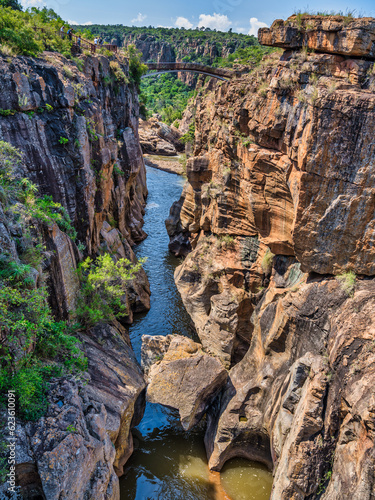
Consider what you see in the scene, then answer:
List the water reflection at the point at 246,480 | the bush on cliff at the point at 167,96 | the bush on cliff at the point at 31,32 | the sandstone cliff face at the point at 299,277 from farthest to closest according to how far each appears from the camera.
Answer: the bush on cliff at the point at 167,96 → the bush on cliff at the point at 31,32 → the water reflection at the point at 246,480 → the sandstone cliff face at the point at 299,277

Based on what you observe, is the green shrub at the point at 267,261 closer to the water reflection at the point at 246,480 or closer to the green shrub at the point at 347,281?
the green shrub at the point at 347,281

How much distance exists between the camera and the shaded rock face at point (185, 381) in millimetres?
14695

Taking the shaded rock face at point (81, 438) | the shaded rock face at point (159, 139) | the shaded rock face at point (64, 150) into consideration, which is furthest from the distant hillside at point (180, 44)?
the shaded rock face at point (81, 438)

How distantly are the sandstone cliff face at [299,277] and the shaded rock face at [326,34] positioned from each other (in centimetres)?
9

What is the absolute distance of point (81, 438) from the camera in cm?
964

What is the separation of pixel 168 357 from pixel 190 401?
83.1 inches

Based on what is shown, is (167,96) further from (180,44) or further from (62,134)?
(62,134)

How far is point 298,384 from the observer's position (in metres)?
12.0

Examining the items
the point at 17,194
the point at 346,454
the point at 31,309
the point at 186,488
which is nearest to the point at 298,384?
the point at 346,454

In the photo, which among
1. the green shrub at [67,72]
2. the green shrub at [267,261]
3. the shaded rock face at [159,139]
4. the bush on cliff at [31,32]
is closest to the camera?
the bush on cliff at [31,32]

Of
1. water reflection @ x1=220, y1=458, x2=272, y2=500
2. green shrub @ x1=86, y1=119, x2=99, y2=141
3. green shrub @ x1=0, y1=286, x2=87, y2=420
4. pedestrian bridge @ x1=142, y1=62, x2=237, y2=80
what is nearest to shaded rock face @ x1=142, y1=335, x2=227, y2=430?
water reflection @ x1=220, y1=458, x2=272, y2=500

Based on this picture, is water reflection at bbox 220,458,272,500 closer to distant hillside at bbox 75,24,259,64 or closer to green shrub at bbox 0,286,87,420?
green shrub at bbox 0,286,87,420

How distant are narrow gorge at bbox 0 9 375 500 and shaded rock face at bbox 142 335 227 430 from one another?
0.26ft

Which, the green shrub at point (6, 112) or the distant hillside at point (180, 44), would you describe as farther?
the distant hillside at point (180, 44)
